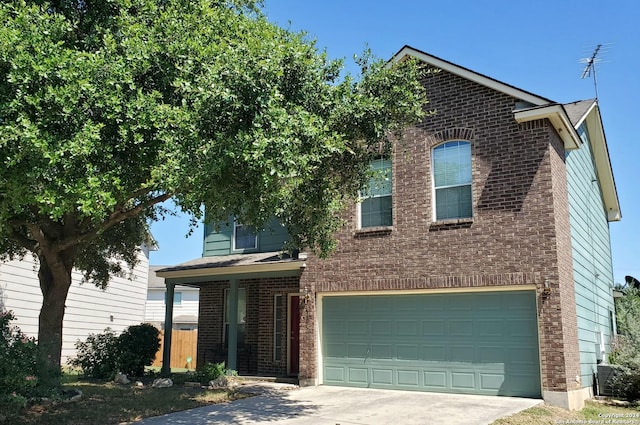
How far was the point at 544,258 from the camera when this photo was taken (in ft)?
39.8

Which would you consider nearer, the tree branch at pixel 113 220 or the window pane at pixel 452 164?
the tree branch at pixel 113 220

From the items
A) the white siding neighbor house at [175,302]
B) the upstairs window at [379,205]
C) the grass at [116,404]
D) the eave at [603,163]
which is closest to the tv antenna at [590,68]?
the eave at [603,163]

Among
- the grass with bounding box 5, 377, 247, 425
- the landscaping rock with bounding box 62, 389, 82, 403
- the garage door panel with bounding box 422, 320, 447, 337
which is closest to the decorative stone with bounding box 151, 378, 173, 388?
the grass with bounding box 5, 377, 247, 425

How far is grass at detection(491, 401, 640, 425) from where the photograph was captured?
9930mm

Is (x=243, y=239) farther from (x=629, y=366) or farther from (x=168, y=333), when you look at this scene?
(x=629, y=366)

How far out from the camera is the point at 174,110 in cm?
855

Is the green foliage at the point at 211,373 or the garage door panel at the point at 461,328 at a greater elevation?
the garage door panel at the point at 461,328

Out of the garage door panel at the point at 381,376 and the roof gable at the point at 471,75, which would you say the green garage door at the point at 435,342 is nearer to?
the garage door panel at the point at 381,376

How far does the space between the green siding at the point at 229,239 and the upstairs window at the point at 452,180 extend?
5.79 metres

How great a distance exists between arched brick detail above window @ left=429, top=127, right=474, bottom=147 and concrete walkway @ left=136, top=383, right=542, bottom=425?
594cm

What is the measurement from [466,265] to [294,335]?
6.29 meters

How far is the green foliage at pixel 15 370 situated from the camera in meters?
8.21

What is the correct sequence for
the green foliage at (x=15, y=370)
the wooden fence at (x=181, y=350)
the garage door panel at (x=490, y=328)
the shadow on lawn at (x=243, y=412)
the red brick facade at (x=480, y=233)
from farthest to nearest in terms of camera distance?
the wooden fence at (x=181, y=350), the garage door panel at (x=490, y=328), the red brick facade at (x=480, y=233), the shadow on lawn at (x=243, y=412), the green foliage at (x=15, y=370)

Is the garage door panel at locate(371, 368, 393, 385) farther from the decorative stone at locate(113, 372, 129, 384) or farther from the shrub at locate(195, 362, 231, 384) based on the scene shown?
the decorative stone at locate(113, 372, 129, 384)
